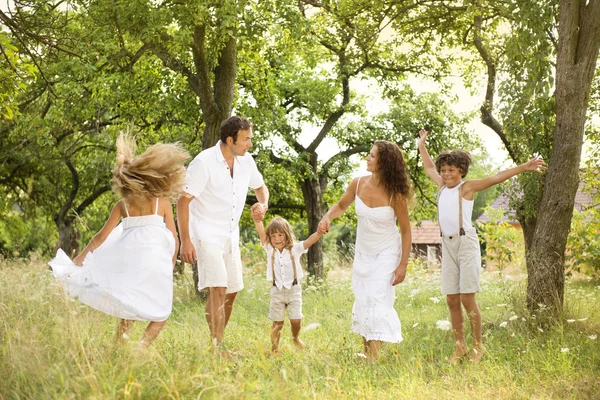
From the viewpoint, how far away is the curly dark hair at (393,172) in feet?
22.4

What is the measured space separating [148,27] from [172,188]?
5.90 metres

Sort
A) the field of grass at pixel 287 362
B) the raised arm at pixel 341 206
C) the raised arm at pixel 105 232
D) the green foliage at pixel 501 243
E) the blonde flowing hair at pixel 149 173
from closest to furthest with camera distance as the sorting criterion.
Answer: the field of grass at pixel 287 362 < the blonde flowing hair at pixel 149 173 < the raised arm at pixel 105 232 < the raised arm at pixel 341 206 < the green foliage at pixel 501 243

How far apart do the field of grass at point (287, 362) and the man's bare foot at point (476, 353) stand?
9cm

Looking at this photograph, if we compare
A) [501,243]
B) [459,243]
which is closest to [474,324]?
[459,243]

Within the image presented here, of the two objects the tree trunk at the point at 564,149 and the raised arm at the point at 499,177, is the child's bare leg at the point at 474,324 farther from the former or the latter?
the tree trunk at the point at 564,149

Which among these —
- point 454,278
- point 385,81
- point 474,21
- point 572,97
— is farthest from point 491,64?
point 454,278

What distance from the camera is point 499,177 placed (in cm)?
696

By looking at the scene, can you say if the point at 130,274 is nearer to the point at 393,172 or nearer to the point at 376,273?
the point at 376,273

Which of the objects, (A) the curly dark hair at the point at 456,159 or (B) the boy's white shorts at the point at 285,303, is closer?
(A) the curly dark hair at the point at 456,159

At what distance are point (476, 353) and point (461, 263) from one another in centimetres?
95

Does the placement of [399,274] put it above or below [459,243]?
below

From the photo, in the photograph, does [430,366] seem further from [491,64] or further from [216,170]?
[491,64]

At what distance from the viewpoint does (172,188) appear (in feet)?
21.0

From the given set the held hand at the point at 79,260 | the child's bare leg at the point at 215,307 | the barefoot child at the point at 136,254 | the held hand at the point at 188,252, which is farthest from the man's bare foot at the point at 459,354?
the held hand at the point at 79,260
